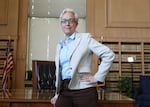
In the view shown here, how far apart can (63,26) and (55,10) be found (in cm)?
589

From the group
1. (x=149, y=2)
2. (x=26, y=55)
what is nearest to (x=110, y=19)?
(x=149, y=2)

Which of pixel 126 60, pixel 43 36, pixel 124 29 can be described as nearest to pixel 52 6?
pixel 43 36

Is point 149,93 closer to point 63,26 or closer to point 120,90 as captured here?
point 120,90

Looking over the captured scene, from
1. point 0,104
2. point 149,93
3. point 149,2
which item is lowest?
point 149,93

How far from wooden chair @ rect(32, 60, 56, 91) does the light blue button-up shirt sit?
2112 millimetres

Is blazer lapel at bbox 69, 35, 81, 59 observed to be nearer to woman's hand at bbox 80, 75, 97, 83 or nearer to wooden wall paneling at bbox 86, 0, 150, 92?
woman's hand at bbox 80, 75, 97, 83

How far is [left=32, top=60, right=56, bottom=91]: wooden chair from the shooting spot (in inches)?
160

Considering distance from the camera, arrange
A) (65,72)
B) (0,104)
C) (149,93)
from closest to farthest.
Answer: (65,72), (0,104), (149,93)

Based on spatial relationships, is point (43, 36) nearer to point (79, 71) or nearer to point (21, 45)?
point (21, 45)

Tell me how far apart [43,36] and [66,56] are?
5.91 metres

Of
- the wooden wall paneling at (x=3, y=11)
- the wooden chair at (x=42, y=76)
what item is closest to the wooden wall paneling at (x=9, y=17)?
the wooden wall paneling at (x=3, y=11)

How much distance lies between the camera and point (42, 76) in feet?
13.4

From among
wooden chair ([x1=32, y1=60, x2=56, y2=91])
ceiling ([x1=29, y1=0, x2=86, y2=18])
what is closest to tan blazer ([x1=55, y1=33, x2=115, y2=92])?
wooden chair ([x1=32, y1=60, x2=56, y2=91])

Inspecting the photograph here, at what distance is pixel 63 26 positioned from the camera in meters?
1.99
